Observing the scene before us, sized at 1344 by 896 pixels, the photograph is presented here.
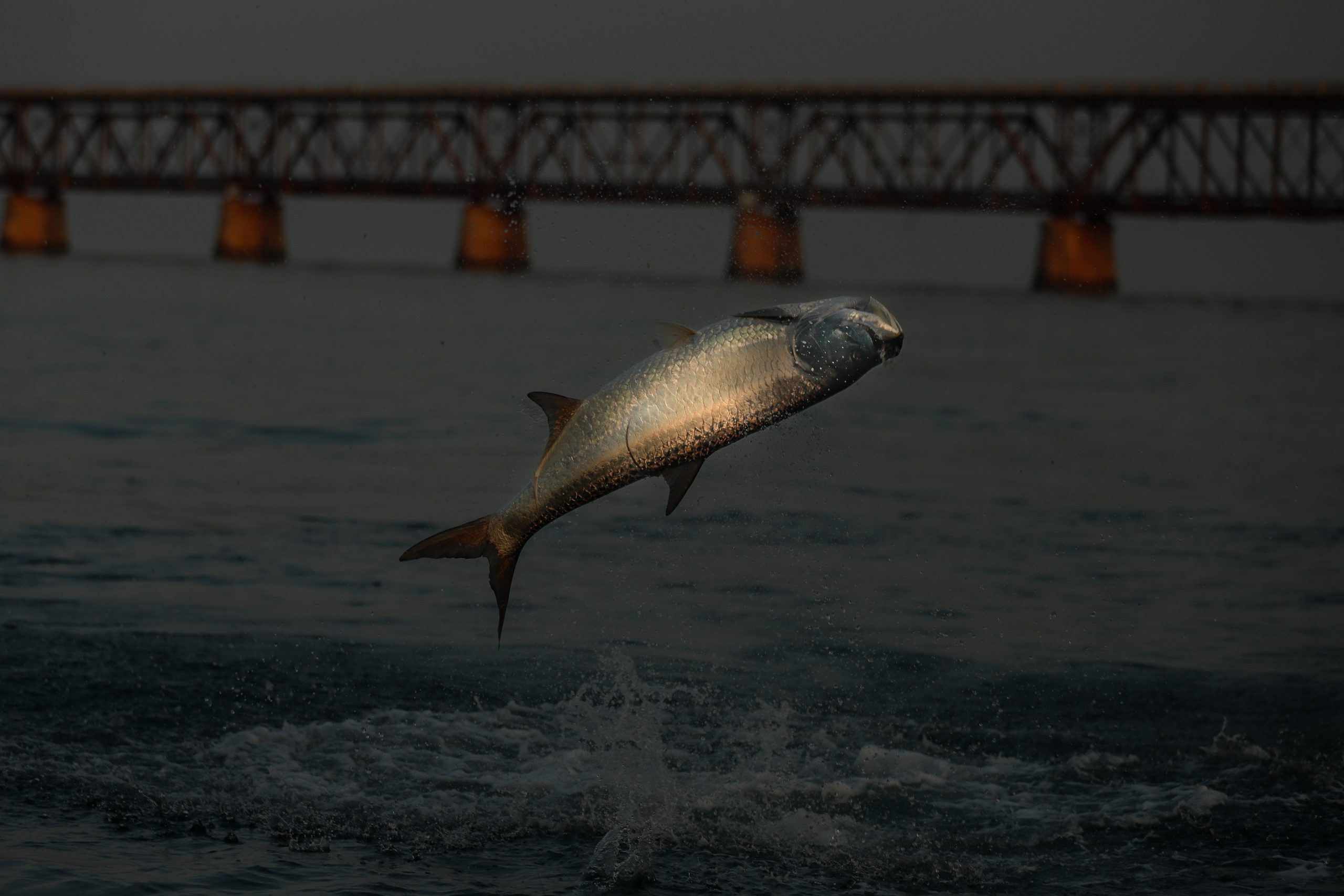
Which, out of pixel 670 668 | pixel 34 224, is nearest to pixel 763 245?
pixel 34 224

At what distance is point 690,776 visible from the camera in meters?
10.0

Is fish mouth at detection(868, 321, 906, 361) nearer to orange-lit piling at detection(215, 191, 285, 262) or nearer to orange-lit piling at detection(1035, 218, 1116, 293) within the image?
orange-lit piling at detection(1035, 218, 1116, 293)

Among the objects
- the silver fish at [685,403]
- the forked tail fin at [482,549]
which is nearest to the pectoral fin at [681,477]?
the silver fish at [685,403]

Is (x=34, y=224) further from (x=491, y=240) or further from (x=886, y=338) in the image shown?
(x=886, y=338)

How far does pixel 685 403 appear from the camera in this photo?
6.48 meters

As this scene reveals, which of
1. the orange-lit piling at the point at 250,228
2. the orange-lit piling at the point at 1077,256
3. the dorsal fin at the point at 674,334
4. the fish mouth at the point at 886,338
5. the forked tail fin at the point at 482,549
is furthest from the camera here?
the orange-lit piling at the point at 250,228

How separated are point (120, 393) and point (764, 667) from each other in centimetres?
2173

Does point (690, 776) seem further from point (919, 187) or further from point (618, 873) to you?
point (919, 187)

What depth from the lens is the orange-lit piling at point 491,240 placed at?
130125 millimetres

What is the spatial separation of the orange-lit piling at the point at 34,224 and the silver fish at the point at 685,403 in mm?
147879

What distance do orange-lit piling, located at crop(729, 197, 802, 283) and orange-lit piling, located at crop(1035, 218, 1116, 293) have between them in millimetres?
15989

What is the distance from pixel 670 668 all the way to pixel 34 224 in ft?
475

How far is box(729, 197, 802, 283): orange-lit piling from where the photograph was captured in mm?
115250

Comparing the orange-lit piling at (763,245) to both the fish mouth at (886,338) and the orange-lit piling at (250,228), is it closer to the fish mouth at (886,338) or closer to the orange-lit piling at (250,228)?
the orange-lit piling at (250,228)
